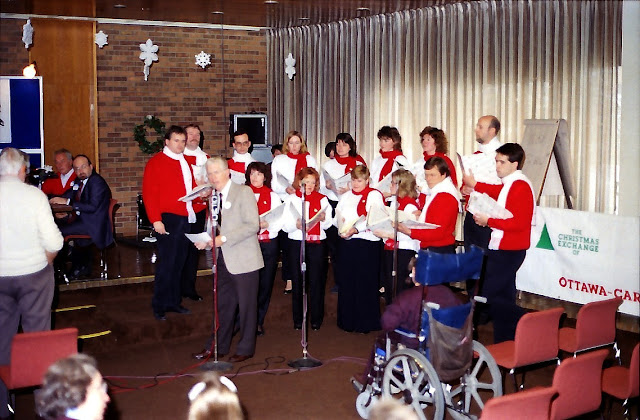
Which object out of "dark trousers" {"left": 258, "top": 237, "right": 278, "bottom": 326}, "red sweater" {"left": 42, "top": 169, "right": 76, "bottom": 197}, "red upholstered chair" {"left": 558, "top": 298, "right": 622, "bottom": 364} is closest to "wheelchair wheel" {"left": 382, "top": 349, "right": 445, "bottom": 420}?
"red upholstered chair" {"left": 558, "top": 298, "right": 622, "bottom": 364}

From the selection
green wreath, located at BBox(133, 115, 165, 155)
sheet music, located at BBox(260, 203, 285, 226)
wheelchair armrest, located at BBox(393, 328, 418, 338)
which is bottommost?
wheelchair armrest, located at BBox(393, 328, 418, 338)

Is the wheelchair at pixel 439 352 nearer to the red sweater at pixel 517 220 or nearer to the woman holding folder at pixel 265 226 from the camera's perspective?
the red sweater at pixel 517 220

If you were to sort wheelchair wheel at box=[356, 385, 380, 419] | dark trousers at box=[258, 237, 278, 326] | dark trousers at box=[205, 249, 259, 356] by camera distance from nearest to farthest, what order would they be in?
wheelchair wheel at box=[356, 385, 380, 419]
dark trousers at box=[205, 249, 259, 356]
dark trousers at box=[258, 237, 278, 326]

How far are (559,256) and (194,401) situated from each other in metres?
5.64

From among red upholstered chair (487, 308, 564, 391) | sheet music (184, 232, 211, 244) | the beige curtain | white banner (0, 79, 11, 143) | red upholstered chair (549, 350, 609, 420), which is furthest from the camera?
white banner (0, 79, 11, 143)

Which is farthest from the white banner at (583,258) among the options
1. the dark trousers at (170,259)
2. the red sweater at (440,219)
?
the dark trousers at (170,259)

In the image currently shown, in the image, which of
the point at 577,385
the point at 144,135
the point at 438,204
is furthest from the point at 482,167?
the point at 144,135

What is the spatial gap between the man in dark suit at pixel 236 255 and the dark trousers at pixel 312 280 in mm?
830

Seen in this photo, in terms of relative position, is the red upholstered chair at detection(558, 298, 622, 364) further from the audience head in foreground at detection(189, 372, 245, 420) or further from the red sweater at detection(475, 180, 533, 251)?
the audience head in foreground at detection(189, 372, 245, 420)

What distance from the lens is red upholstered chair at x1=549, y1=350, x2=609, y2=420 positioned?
4.09 meters

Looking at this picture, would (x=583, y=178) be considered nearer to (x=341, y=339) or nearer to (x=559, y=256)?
(x=559, y=256)

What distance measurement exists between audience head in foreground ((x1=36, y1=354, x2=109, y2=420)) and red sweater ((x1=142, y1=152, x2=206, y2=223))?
13.2 ft

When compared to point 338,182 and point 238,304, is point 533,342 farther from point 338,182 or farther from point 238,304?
point 338,182

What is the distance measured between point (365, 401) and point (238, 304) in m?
1.84
